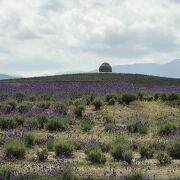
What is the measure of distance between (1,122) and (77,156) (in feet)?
24.6

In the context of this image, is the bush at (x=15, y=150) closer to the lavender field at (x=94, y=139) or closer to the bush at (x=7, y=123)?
the lavender field at (x=94, y=139)

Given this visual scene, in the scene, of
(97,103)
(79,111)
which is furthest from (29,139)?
(97,103)

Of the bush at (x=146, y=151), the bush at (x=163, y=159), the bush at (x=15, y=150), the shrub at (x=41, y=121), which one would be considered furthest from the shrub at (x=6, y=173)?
the shrub at (x=41, y=121)

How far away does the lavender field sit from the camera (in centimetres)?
1474

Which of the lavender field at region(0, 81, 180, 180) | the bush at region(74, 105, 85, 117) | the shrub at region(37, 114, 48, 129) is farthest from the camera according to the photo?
the bush at region(74, 105, 85, 117)

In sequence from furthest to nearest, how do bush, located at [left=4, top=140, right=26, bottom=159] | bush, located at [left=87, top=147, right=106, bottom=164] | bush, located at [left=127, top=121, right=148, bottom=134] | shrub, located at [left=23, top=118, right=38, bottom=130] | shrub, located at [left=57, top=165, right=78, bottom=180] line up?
shrub, located at [left=23, top=118, right=38, bottom=130] < bush, located at [left=127, top=121, right=148, bottom=134] < bush, located at [left=4, top=140, right=26, bottom=159] < bush, located at [left=87, top=147, right=106, bottom=164] < shrub, located at [left=57, top=165, right=78, bottom=180]

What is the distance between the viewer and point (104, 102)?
31.7m

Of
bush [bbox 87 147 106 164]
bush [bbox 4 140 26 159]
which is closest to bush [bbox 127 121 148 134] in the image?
bush [bbox 87 147 106 164]

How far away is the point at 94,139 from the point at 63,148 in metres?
2.68

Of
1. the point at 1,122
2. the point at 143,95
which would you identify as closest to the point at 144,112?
the point at 143,95

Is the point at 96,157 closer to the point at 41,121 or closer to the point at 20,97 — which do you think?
the point at 41,121

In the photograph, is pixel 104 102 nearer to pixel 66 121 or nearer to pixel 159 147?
pixel 66 121

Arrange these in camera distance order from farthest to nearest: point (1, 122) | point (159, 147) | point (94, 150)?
point (1, 122), point (159, 147), point (94, 150)

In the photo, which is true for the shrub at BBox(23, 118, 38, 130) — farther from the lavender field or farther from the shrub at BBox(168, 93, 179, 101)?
the shrub at BBox(168, 93, 179, 101)
